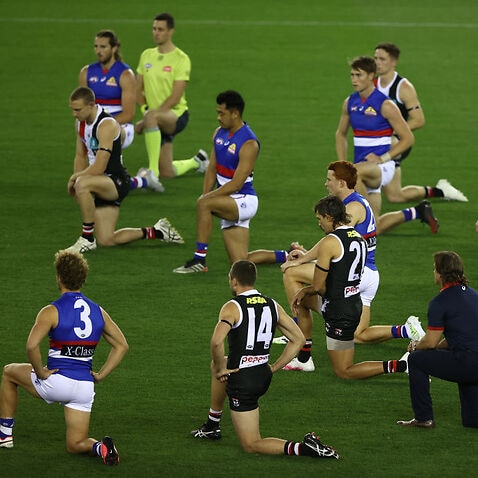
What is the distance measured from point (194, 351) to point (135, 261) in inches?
116

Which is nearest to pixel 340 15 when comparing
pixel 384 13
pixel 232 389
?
pixel 384 13

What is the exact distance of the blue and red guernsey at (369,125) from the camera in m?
13.5

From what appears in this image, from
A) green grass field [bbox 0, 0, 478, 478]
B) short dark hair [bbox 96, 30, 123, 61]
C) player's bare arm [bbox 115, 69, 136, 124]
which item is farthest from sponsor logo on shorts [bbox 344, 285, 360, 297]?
short dark hair [bbox 96, 30, 123, 61]

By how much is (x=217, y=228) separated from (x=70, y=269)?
22.1ft

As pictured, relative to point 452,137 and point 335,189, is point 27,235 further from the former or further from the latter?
point 452,137

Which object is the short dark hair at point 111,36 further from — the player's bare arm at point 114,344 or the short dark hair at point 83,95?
the player's bare arm at point 114,344

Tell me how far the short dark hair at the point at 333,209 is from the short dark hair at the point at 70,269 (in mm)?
1970

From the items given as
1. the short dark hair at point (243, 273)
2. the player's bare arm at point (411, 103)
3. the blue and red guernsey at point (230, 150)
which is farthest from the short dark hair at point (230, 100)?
the short dark hair at point (243, 273)

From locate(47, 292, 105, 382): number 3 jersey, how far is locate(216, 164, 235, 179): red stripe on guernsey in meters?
4.61

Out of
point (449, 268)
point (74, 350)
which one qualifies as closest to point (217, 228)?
point (449, 268)

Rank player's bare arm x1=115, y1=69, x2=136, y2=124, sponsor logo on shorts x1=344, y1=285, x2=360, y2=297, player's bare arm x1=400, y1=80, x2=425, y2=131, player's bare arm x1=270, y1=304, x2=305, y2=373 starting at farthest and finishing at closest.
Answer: player's bare arm x1=115, y1=69, x2=136, y2=124 < player's bare arm x1=400, y1=80, x2=425, y2=131 < sponsor logo on shorts x1=344, y1=285, x2=360, y2=297 < player's bare arm x1=270, y1=304, x2=305, y2=373

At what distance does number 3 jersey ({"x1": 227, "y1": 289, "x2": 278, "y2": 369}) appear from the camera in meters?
8.02

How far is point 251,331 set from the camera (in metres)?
8.02

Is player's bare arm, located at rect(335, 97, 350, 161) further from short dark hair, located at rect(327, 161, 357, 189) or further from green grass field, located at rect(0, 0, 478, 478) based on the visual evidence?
short dark hair, located at rect(327, 161, 357, 189)
